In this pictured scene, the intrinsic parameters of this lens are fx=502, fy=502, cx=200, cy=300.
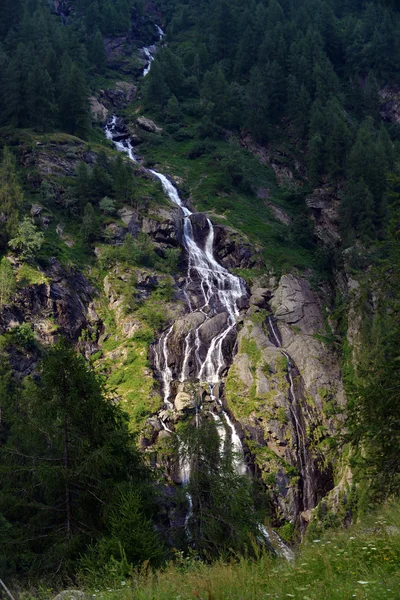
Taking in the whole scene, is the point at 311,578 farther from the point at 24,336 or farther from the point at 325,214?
the point at 325,214

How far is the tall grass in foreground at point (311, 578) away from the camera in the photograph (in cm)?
525

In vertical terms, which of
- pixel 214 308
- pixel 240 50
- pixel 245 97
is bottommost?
pixel 214 308

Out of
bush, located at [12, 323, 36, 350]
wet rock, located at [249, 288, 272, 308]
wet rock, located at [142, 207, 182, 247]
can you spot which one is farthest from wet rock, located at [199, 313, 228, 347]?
wet rock, located at [142, 207, 182, 247]

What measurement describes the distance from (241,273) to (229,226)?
6.95 meters

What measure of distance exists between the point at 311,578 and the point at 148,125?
69.9 metres

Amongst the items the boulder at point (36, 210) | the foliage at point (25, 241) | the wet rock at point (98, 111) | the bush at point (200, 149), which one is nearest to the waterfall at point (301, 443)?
the foliage at point (25, 241)

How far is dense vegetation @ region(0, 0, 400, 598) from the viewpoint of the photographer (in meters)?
11.4

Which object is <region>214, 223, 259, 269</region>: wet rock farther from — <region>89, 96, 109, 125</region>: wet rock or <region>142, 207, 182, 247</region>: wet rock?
<region>89, 96, 109, 125</region>: wet rock

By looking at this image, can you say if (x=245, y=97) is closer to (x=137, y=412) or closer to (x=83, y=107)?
(x=83, y=107)

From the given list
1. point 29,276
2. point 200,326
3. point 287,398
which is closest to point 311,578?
point 287,398

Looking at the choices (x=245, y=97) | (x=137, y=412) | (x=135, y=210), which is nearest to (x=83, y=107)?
(x=135, y=210)

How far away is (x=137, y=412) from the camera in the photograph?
96.8 feet

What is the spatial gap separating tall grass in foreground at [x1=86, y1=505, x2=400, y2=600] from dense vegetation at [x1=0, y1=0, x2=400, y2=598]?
5cm

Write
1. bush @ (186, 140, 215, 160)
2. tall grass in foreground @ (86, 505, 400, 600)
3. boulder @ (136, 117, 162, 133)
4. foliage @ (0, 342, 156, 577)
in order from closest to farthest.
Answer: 1. tall grass in foreground @ (86, 505, 400, 600)
2. foliage @ (0, 342, 156, 577)
3. bush @ (186, 140, 215, 160)
4. boulder @ (136, 117, 162, 133)
